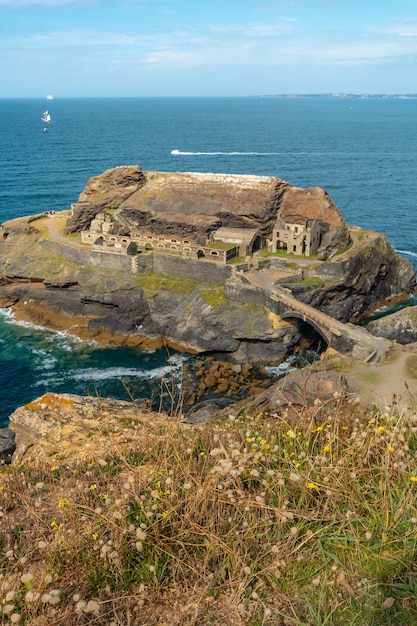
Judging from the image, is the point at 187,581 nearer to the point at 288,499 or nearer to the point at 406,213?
the point at 288,499

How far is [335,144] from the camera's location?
611 ft

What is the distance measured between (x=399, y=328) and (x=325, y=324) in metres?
9.45

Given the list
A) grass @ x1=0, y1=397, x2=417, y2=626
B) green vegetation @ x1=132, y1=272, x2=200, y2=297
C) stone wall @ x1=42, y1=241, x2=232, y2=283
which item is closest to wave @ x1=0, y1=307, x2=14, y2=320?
stone wall @ x1=42, y1=241, x2=232, y2=283

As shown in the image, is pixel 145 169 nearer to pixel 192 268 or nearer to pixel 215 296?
pixel 192 268

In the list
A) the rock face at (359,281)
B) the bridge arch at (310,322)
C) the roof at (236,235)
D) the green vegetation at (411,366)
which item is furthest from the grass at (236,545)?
the roof at (236,235)

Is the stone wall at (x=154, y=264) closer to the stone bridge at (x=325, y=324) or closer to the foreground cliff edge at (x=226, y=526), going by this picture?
the stone bridge at (x=325, y=324)

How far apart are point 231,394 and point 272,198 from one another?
29.2 m

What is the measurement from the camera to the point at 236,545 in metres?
7.16

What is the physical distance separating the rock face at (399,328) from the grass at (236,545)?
43989mm

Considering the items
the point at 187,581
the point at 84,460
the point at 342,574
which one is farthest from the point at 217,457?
the point at 84,460

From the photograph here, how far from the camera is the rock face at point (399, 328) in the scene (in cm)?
5069

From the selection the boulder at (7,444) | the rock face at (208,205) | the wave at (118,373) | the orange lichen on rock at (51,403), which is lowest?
the wave at (118,373)

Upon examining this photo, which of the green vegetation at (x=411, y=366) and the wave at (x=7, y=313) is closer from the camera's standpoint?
the green vegetation at (x=411, y=366)

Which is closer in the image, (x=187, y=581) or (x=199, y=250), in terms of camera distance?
(x=187, y=581)
